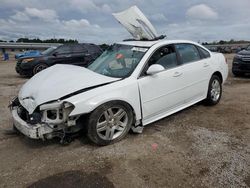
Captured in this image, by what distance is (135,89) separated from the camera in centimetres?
357

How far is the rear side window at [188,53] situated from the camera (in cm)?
446

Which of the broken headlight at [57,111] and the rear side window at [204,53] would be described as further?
the rear side window at [204,53]

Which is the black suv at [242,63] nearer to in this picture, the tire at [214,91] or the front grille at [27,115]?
the tire at [214,91]

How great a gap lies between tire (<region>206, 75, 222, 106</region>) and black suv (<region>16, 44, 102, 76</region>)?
19.9 ft

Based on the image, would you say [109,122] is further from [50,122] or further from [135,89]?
[50,122]

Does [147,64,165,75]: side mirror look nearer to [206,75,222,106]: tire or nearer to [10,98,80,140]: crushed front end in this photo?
[10,98,80,140]: crushed front end

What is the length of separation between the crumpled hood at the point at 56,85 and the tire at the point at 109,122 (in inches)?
16.2

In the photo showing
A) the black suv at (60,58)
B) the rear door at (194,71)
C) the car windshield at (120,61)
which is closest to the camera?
the car windshield at (120,61)

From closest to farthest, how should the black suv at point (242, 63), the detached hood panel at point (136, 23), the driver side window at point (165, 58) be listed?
the driver side window at point (165, 58) → the detached hood panel at point (136, 23) → the black suv at point (242, 63)

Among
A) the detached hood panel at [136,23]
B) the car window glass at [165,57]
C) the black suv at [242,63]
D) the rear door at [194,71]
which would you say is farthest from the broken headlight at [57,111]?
the black suv at [242,63]

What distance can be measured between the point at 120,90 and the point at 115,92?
92mm

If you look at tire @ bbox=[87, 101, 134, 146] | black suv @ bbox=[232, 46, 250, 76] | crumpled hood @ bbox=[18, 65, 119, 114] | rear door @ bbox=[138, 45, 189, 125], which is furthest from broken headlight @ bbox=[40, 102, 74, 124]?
black suv @ bbox=[232, 46, 250, 76]

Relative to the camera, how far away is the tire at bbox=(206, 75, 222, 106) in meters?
5.04

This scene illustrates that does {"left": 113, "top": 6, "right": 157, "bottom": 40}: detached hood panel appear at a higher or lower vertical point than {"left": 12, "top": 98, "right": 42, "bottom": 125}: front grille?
higher
